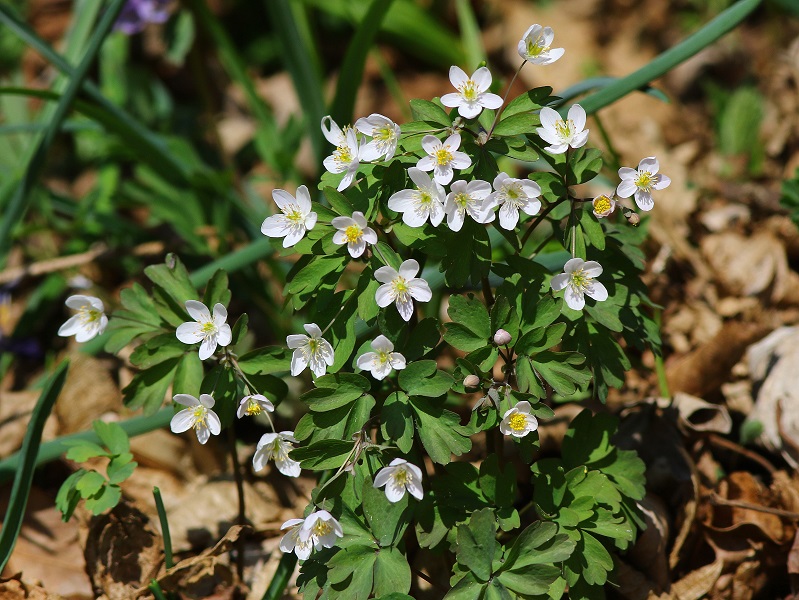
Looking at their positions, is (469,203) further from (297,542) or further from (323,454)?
(297,542)

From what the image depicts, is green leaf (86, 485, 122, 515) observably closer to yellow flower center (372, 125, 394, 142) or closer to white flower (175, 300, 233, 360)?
white flower (175, 300, 233, 360)

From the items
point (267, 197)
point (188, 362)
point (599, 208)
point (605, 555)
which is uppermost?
point (599, 208)

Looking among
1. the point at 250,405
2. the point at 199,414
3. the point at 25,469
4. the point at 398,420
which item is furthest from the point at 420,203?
the point at 25,469

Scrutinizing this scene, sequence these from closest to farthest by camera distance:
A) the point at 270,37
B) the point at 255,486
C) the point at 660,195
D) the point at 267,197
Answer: the point at 255,486 → the point at 660,195 → the point at 267,197 → the point at 270,37

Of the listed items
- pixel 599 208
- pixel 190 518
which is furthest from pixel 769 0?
pixel 190 518

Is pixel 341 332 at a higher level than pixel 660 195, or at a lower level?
higher

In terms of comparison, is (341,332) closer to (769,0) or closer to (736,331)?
(736,331)

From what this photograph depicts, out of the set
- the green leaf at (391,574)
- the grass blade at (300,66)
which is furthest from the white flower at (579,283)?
the grass blade at (300,66)

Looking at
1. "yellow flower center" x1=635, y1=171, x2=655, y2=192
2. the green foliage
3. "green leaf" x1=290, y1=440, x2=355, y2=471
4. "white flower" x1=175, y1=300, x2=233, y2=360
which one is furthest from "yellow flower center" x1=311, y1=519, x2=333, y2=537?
"yellow flower center" x1=635, y1=171, x2=655, y2=192
